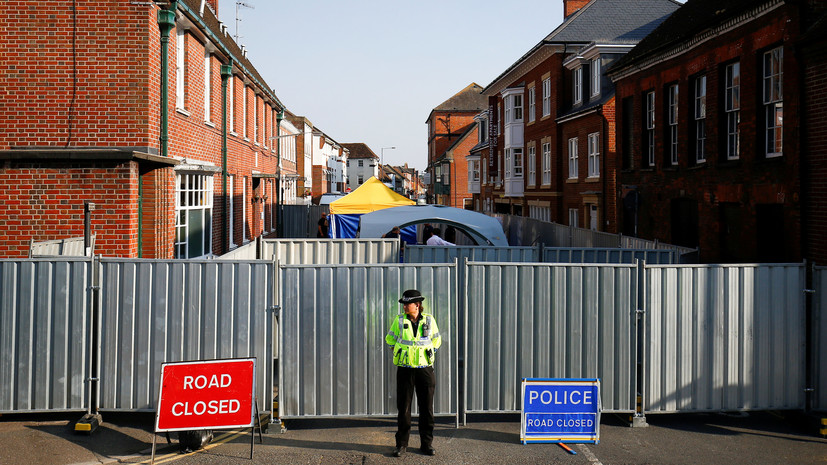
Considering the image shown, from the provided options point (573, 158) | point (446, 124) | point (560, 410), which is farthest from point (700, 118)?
point (446, 124)

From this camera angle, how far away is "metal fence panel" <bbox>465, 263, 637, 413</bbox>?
8539mm

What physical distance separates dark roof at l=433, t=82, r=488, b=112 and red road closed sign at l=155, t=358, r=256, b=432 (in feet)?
275

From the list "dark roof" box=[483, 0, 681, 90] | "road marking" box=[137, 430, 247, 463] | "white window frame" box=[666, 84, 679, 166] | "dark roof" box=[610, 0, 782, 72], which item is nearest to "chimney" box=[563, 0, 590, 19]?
"dark roof" box=[483, 0, 681, 90]

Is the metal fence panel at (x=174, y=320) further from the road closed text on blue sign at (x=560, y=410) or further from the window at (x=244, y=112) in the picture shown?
the window at (x=244, y=112)

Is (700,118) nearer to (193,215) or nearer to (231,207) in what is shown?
(193,215)

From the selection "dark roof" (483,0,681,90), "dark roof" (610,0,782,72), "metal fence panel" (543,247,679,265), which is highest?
"dark roof" (483,0,681,90)

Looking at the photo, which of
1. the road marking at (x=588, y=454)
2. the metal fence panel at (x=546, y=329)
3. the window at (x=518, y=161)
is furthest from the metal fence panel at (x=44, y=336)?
the window at (x=518, y=161)

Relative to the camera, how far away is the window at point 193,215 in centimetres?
1625

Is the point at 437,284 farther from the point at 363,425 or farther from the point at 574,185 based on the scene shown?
the point at 574,185

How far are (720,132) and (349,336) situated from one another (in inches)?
482

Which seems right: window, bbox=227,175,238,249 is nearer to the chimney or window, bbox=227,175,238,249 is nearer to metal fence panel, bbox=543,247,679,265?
metal fence panel, bbox=543,247,679,265

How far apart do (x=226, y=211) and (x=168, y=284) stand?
536 inches

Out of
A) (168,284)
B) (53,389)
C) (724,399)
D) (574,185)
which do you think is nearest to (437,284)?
(168,284)

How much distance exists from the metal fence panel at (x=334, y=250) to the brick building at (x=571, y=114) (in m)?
13.9
